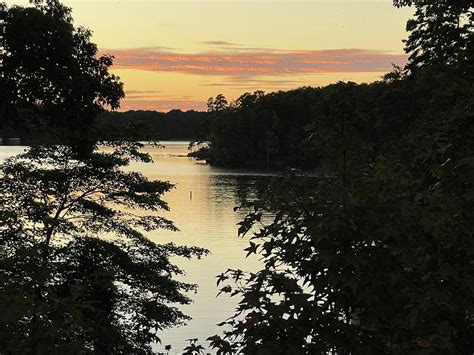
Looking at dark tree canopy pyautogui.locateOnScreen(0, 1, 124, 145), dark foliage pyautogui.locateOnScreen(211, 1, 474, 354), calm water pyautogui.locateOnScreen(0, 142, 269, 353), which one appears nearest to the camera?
dark foliage pyautogui.locateOnScreen(211, 1, 474, 354)

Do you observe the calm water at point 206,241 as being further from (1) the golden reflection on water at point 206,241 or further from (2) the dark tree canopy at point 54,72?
(2) the dark tree canopy at point 54,72

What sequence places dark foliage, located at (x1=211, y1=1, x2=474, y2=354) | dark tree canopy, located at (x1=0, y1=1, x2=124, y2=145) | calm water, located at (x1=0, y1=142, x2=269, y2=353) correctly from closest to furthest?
dark foliage, located at (x1=211, y1=1, x2=474, y2=354), dark tree canopy, located at (x1=0, y1=1, x2=124, y2=145), calm water, located at (x1=0, y1=142, x2=269, y2=353)

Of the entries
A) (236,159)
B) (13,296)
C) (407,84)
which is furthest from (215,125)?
(13,296)

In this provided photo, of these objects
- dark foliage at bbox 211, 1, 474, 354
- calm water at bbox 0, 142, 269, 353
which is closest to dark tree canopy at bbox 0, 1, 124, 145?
calm water at bbox 0, 142, 269, 353

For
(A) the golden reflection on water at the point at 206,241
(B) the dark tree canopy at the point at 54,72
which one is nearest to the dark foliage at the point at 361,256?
(A) the golden reflection on water at the point at 206,241

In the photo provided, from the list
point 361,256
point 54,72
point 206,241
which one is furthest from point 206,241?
point 361,256

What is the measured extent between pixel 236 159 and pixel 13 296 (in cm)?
16134

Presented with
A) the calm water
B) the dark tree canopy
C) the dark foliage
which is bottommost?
the calm water

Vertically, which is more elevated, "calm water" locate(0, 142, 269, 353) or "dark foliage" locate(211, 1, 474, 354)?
"dark foliage" locate(211, 1, 474, 354)

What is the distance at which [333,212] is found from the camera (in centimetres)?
425

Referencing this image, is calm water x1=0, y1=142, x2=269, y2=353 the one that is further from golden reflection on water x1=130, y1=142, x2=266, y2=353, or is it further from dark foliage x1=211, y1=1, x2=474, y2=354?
dark foliage x1=211, y1=1, x2=474, y2=354

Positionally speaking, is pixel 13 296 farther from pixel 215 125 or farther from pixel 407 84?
pixel 215 125

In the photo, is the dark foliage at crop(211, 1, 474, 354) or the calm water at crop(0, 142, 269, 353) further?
the calm water at crop(0, 142, 269, 353)

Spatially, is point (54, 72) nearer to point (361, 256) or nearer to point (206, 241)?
point (361, 256)
